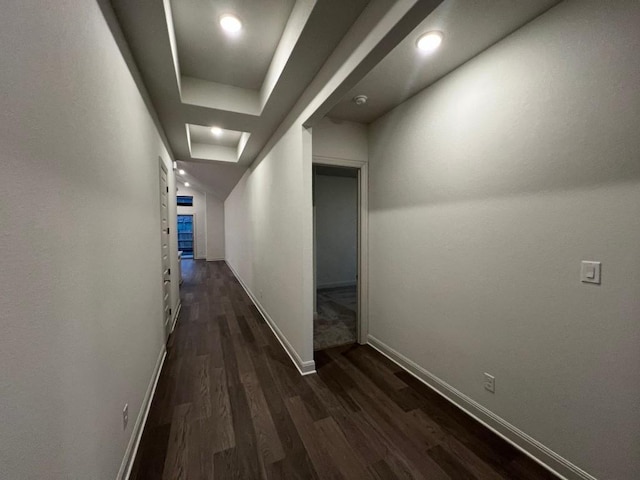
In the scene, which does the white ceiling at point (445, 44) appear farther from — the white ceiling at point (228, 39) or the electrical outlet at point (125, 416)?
the electrical outlet at point (125, 416)

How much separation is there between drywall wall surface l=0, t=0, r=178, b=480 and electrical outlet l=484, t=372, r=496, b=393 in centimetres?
228

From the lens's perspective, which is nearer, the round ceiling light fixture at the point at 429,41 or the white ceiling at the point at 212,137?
the round ceiling light fixture at the point at 429,41

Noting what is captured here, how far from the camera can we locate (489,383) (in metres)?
1.77

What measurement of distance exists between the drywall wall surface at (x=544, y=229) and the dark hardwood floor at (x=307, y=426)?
1.07ft

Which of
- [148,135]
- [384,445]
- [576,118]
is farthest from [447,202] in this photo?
[148,135]

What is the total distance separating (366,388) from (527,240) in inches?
68.3

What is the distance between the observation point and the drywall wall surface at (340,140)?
2.82m

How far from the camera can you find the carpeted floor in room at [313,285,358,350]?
10.5 ft

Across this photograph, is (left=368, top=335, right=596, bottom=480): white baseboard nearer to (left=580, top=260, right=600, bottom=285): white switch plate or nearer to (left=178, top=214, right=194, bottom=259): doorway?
(left=580, top=260, right=600, bottom=285): white switch plate

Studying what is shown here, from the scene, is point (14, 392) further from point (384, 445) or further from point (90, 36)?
point (384, 445)

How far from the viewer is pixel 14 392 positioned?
0.63 meters

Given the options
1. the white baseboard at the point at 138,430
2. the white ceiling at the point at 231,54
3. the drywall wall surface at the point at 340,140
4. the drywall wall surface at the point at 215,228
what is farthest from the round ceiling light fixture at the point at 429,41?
the drywall wall surface at the point at 215,228

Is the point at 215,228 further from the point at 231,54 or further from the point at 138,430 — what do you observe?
the point at 138,430

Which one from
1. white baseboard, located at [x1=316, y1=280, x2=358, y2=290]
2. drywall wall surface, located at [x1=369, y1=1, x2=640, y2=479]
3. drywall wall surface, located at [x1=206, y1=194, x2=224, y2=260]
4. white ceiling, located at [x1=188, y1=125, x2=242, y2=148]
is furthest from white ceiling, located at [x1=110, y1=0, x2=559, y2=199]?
drywall wall surface, located at [x1=206, y1=194, x2=224, y2=260]
